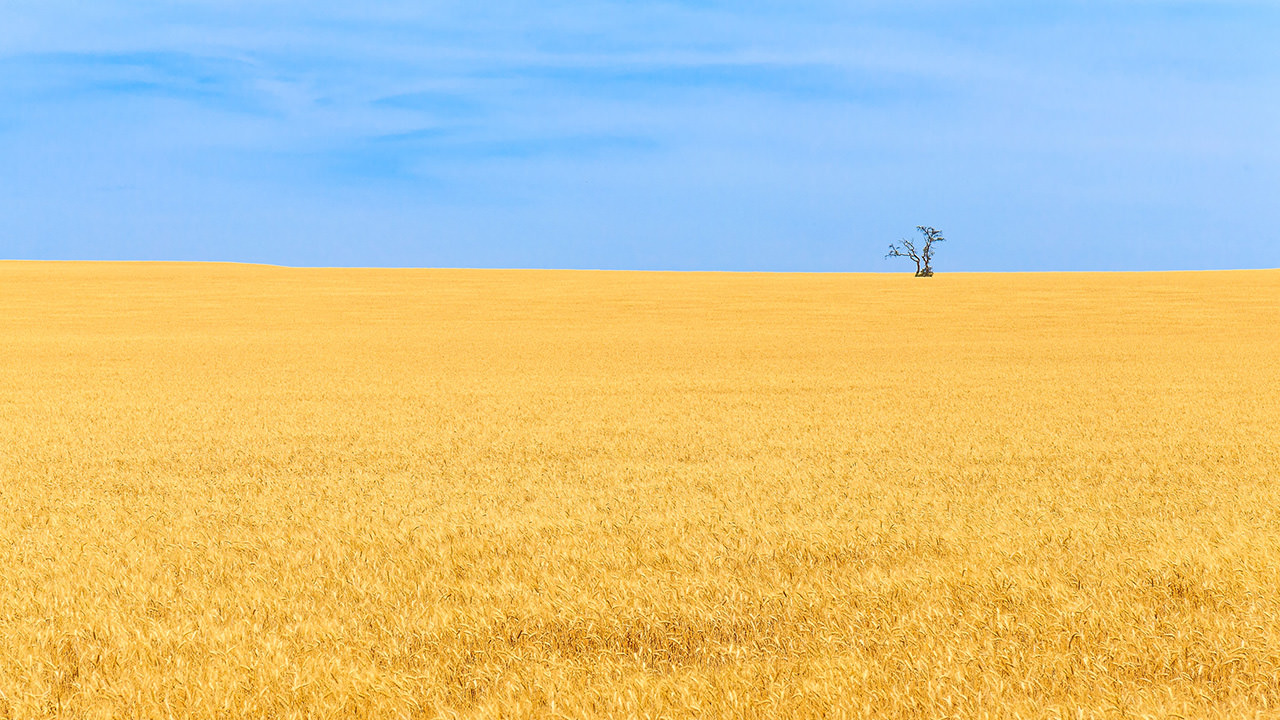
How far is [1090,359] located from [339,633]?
24710 millimetres

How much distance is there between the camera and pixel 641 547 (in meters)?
6.84

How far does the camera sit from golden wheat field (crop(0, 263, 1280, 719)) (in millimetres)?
4484

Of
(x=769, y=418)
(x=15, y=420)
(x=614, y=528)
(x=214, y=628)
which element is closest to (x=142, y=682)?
(x=214, y=628)

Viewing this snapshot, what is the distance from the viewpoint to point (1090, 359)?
25938 mm

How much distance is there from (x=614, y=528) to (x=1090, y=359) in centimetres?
2203

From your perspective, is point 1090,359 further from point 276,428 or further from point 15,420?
point 15,420

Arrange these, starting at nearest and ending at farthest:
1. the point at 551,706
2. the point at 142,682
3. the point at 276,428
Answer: the point at 551,706 → the point at 142,682 → the point at 276,428

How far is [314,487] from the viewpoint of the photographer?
9367 millimetres

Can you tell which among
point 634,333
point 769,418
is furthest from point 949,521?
point 634,333

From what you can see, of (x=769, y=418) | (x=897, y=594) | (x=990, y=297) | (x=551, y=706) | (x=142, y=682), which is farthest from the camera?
(x=990, y=297)

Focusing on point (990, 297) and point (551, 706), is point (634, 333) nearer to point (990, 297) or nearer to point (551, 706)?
point (990, 297)

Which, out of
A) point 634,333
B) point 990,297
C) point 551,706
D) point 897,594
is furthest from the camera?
point 990,297

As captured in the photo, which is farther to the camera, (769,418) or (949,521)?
(769,418)

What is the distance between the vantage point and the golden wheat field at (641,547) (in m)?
4.48
